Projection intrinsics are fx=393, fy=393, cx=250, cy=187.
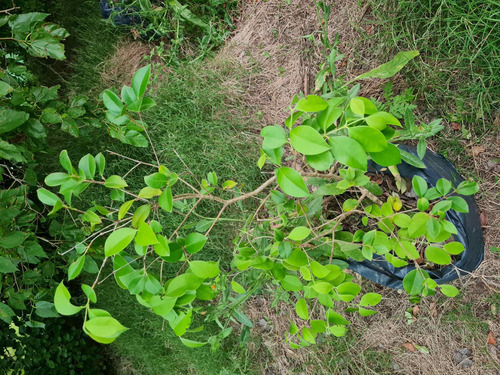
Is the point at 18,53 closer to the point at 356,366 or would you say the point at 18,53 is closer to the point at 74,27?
the point at 74,27

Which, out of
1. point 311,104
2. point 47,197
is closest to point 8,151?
point 47,197

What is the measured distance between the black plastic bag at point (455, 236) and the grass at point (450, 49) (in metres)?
0.29

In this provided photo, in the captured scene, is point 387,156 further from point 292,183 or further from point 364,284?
point 364,284

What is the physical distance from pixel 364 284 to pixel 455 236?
1.85ft

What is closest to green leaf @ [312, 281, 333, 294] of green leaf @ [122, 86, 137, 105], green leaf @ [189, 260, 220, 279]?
green leaf @ [189, 260, 220, 279]

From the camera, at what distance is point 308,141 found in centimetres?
71

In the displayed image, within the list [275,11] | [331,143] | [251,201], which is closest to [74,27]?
[275,11]

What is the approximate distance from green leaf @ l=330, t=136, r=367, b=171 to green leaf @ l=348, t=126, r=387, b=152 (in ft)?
0.07

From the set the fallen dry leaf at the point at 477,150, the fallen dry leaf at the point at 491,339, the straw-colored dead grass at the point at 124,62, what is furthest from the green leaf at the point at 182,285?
the straw-colored dead grass at the point at 124,62

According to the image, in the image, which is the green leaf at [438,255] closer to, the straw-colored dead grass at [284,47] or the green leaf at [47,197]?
the green leaf at [47,197]

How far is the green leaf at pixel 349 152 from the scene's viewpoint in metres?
Answer: 0.68

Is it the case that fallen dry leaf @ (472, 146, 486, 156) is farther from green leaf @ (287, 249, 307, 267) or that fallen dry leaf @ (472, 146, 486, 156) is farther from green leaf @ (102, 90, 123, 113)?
green leaf @ (102, 90, 123, 113)

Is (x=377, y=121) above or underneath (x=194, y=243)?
above

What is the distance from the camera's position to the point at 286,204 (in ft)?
3.98
